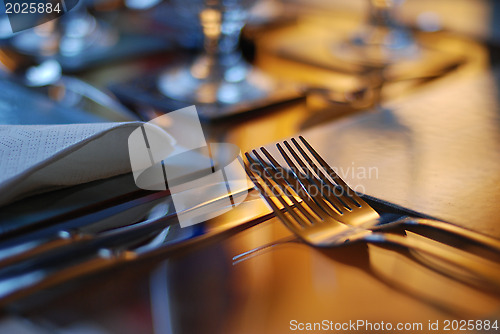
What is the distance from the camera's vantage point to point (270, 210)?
1.28 feet

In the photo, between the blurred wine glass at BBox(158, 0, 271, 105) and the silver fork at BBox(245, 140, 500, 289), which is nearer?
the silver fork at BBox(245, 140, 500, 289)

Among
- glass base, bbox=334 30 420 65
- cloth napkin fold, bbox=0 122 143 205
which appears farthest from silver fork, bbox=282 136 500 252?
glass base, bbox=334 30 420 65

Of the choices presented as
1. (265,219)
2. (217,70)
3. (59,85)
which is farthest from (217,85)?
(265,219)

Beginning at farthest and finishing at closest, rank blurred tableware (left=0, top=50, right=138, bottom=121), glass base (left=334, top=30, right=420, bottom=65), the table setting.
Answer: glass base (left=334, top=30, right=420, bottom=65) < blurred tableware (left=0, top=50, right=138, bottom=121) < the table setting

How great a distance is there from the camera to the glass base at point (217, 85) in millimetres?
615

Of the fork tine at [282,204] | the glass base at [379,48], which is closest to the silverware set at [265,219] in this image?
the fork tine at [282,204]

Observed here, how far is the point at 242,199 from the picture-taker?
1.31ft

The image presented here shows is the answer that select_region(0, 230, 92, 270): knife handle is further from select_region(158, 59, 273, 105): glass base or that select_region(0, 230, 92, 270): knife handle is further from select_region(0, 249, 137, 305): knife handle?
select_region(158, 59, 273, 105): glass base

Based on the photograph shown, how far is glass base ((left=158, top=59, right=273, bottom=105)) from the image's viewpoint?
62 centimetres

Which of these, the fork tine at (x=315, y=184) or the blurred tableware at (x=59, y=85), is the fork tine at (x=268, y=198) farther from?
the blurred tableware at (x=59, y=85)

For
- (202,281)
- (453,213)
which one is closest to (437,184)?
(453,213)

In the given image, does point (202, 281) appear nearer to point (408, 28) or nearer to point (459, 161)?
point (459, 161)

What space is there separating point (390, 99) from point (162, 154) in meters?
0.32

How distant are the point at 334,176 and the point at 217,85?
265 mm
